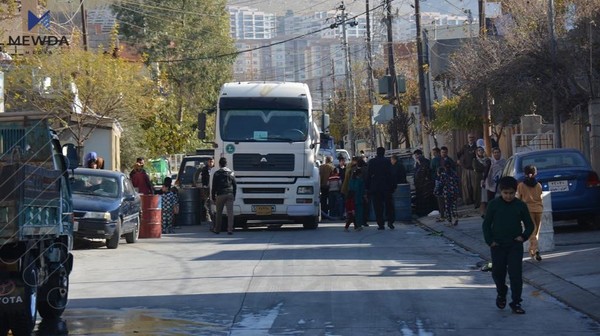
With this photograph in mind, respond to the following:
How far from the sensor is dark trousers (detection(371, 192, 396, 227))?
86.7 ft

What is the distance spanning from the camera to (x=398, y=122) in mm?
59844

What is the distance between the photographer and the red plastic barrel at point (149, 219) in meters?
26.2

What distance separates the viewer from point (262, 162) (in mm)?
27375

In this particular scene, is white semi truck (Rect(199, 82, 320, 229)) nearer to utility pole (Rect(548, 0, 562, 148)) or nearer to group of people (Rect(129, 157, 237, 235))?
group of people (Rect(129, 157, 237, 235))

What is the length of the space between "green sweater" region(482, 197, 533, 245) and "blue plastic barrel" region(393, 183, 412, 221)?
1733cm

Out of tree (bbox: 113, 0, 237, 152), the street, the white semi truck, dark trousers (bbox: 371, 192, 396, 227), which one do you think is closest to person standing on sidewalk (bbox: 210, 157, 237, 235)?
the white semi truck

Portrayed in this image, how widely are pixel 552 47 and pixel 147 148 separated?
2993cm

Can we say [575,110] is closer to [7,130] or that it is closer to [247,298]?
[247,298]

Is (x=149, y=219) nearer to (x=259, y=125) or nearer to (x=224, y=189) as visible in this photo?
(x=224, y=189)

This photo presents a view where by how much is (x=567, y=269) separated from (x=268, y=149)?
40.3ft

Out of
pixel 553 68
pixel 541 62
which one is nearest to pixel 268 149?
pixel 541 62

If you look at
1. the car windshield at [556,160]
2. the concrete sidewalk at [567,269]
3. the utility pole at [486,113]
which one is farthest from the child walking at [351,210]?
the utility pole at [486,113]

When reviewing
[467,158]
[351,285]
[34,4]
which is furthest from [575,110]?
[34,4]

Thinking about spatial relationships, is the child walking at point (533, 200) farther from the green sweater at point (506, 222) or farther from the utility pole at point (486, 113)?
the utility pole at point (486, 113)
